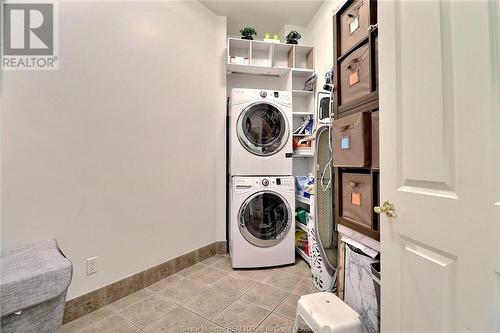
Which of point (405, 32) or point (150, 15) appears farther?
point (150, 15)

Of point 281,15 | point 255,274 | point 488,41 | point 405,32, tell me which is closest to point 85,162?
point 255,274

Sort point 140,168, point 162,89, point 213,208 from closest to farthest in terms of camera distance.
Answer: point 140,168, point 162,89, point 213,208

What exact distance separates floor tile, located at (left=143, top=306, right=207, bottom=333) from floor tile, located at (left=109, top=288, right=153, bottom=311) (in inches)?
13.1

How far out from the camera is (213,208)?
2.52 m

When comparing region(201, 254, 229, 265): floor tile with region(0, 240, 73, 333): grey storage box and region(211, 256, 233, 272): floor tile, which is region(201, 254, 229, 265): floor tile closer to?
region(211, 256, 233, 272): floor tile

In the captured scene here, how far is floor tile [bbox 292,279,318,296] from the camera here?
179cm

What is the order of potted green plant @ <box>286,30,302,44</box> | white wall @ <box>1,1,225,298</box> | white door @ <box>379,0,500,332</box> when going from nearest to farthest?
white door @ <box>379,0,500,332</box> → white wall @ <box>1,1,225,298</box> → potted green plant @ <box>286,30,302,44</box>

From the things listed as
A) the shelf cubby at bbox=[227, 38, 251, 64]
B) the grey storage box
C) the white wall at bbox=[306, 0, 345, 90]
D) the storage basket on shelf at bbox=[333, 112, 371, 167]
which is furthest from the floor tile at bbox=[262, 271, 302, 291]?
the shelf cubby at bbox=[227, 38, 251, 64]

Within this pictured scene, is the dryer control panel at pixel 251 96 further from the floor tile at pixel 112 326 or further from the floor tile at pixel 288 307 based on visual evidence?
the floor tile at pixel 112 326

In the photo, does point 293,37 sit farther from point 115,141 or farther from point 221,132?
point 115,141

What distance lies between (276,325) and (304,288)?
1.70 feet

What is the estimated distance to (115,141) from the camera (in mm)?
1688

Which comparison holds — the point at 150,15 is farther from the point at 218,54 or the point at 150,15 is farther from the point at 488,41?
the point at 488,41

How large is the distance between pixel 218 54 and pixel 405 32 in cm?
217
